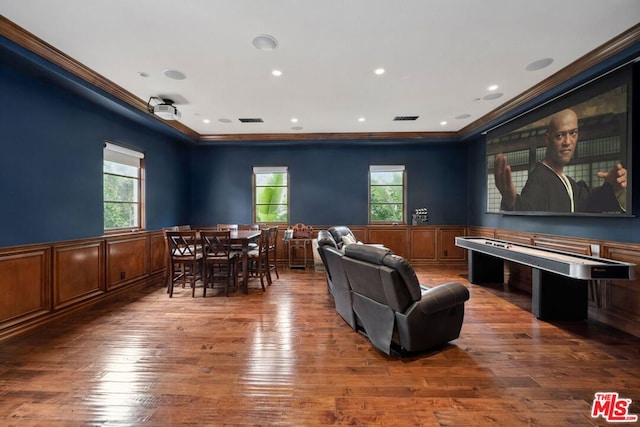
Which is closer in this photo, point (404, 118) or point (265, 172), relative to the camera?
point (404, 118)

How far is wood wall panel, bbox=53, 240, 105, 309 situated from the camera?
3.39 meters

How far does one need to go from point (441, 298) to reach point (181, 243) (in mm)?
3826

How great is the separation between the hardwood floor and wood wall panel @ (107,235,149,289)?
90 cm

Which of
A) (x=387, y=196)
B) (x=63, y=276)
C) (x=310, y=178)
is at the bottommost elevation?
(x=63, y=276)

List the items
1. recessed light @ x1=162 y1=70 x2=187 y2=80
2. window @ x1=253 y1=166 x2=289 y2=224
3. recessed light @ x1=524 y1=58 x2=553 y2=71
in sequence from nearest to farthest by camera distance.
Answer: recessed light @ x1=524 y1=58 x2=553 y2=71, recessed light @ x1=162 y1=70 x2=187 y2=80, window @ x1=253 y1=166 x2=289 y2=224

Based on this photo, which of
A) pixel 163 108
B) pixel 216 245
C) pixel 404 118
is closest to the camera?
pixel 163 108

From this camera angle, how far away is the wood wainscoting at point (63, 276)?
288 cm

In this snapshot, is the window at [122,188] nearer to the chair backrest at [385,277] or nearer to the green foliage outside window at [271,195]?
the green foliage outside window at [271,195]

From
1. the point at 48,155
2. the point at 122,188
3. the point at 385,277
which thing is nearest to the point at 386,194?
the point at 385,277

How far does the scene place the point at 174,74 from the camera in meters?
3.43

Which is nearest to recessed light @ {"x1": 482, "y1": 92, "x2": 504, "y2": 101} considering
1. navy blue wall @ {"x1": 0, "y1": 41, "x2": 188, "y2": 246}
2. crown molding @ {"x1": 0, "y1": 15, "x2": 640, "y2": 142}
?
crown molding @ {"x1": 0, "y1": 15, "x2": 640, "y2": 142}
